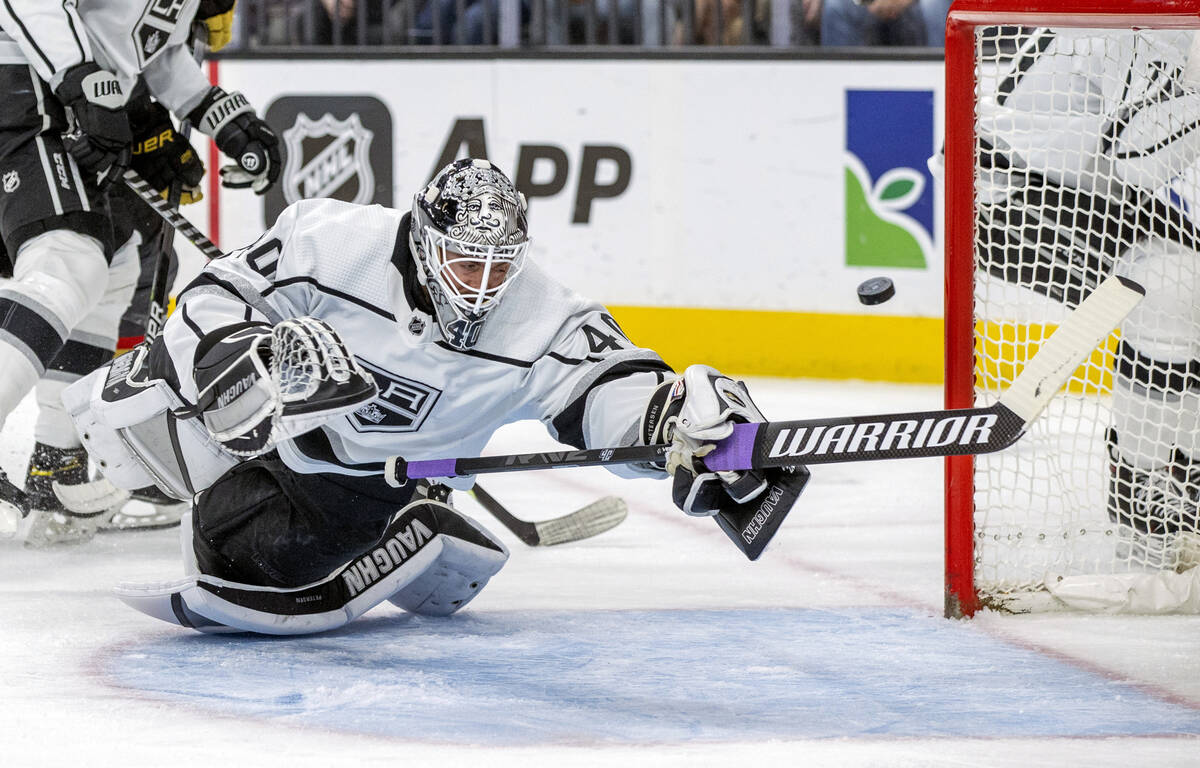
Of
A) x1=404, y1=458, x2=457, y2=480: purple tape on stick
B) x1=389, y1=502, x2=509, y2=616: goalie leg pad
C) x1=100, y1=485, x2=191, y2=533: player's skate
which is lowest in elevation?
x1=100, y1=485, x2=191, y2=533: player's skate

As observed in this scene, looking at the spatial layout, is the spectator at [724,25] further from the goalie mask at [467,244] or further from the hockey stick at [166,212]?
the goalie mask at [467,244]

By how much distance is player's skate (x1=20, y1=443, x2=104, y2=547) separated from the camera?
3.34 metres

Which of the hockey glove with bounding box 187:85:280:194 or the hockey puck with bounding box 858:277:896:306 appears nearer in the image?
the hockey puck with bounding box 858:277:896:306

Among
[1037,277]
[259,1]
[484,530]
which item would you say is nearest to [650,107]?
[259,1]

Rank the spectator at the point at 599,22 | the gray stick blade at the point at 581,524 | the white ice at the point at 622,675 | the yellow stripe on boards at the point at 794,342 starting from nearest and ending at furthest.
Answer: the white ice at the point at 622,675
the gray stick blade at the point at 581,524
the yellow stripe on boards at the point at 794,342
the spectator at the point at 599,22

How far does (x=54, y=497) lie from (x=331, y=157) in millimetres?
2479

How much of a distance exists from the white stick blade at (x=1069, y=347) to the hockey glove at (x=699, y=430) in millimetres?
344

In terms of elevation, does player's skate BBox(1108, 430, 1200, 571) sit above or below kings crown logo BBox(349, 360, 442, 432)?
below

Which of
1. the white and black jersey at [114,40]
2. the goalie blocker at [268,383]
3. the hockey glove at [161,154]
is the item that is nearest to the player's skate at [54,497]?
the hockey glove at [161,154]

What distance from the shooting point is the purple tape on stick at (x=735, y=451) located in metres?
2.17

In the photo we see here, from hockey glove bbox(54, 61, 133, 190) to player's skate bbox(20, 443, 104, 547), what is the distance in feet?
1.83

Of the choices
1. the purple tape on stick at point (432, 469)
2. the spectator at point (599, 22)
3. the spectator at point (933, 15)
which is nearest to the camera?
the purple tape on stick at point (432, 469)

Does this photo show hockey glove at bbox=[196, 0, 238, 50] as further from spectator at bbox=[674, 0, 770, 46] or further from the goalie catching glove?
spectator at bbox=[674, 0, 770, 46]

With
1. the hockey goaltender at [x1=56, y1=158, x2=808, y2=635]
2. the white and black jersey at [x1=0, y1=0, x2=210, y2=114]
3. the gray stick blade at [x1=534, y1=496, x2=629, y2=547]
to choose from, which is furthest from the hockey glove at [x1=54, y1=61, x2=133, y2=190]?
the gray stick blade at [x1=534, y1=496, x2=629, y2=547]
